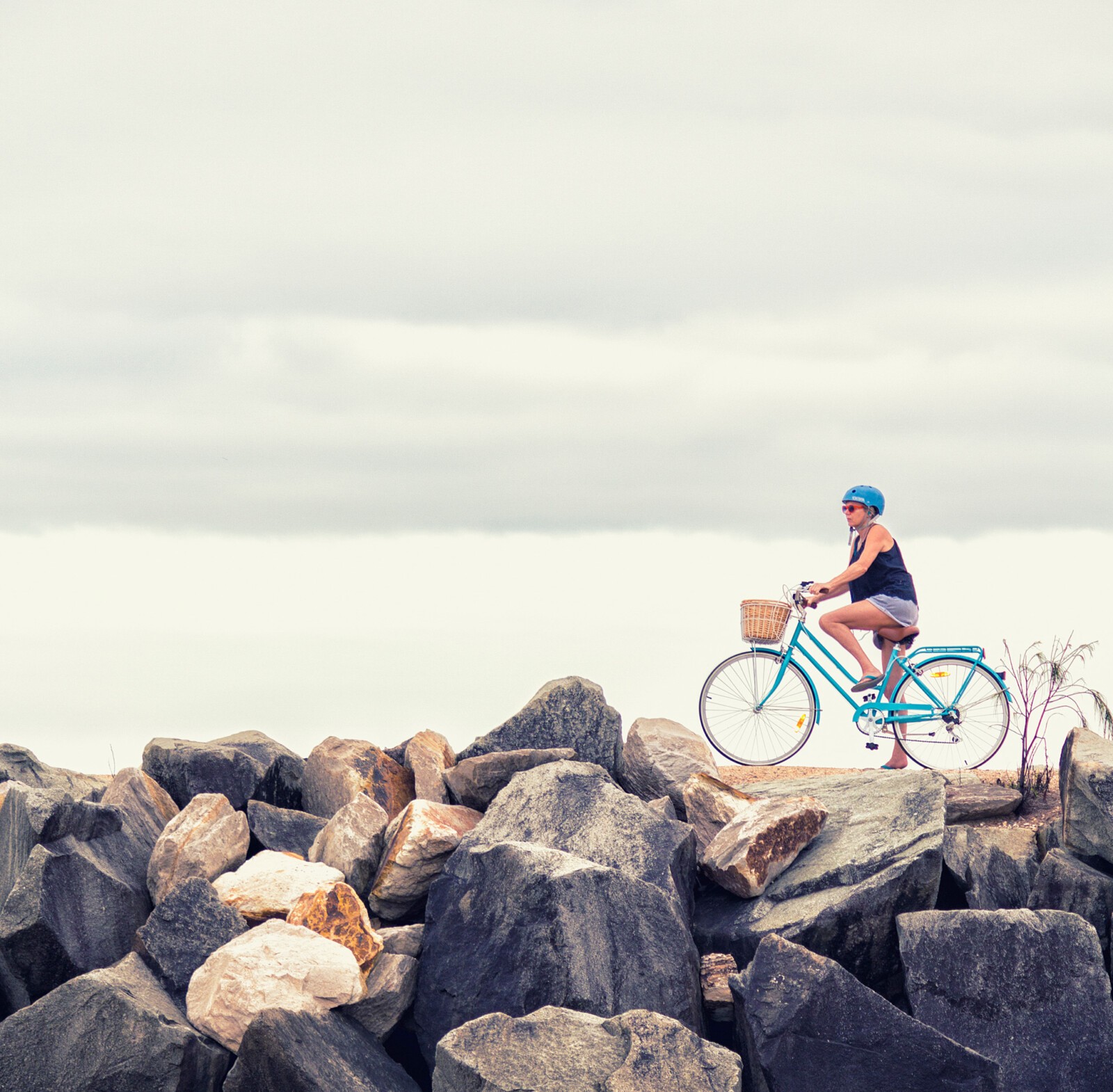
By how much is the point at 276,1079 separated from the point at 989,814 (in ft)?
18.7

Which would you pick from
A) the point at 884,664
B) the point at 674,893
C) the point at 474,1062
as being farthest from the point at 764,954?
the point at 884,664

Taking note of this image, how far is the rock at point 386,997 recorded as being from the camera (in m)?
6.79

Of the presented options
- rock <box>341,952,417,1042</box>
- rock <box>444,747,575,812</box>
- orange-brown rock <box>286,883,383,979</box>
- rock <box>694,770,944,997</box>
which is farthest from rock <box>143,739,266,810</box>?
rock <box>694,770,944,997</box>

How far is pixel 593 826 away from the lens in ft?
25.3

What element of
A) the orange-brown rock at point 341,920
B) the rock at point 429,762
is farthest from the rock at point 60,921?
the rock at point 429,762

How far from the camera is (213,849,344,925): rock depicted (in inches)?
293

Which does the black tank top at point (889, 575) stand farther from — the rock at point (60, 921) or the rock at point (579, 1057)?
the rock at point (60, 921)

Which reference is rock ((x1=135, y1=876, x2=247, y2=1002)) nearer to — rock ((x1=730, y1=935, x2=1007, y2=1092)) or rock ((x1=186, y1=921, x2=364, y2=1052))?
rock ((x1=186, y1=921, x2=364, y2=1052))

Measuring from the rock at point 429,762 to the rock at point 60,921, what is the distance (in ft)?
6.84

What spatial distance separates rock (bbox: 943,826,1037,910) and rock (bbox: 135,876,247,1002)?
4.55 m

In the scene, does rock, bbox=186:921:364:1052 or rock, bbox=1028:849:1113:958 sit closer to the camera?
rock, bbox=186:921:364:1052

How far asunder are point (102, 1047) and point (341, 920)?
1.38 metres

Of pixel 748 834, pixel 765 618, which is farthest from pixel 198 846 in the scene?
pixel 765 618

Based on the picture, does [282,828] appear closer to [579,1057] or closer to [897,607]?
[579,1057]
